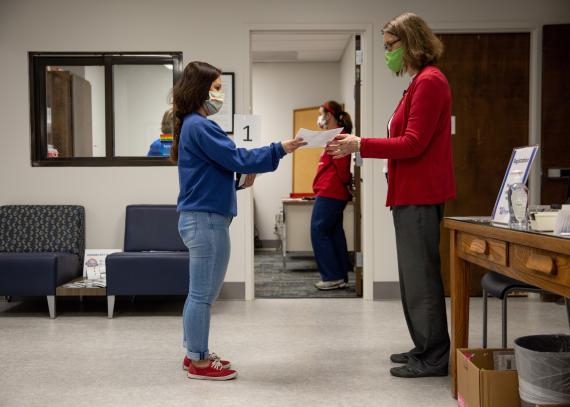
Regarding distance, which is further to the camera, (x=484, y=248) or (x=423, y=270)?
(x=423, y=270)

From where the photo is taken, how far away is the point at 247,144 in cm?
312

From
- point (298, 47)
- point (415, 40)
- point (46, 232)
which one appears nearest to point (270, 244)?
point (298, 47)

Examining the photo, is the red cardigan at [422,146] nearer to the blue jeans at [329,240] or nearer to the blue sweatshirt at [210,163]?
the blue sweatshirt at [210,163]

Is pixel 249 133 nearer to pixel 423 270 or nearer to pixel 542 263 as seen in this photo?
pixel 423 270

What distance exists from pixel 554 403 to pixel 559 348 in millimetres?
353

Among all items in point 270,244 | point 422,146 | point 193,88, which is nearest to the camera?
point 422,146

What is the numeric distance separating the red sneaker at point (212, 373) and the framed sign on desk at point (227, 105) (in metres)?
2.39

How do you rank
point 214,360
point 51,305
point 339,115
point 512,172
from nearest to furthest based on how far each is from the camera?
1. point 512,172
2. point 214,360
3. point 51,305
4. point 339,115

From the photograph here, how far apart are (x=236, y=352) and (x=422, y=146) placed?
1491 millimetres

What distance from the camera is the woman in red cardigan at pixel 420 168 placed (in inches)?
103

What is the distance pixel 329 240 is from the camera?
5.54m

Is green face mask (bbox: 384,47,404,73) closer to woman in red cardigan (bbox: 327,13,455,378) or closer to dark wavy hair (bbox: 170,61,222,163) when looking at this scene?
woman in red cardigan (bbox: 327,13,455,378)

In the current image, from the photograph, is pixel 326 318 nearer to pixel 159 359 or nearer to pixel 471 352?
pixel 159 359

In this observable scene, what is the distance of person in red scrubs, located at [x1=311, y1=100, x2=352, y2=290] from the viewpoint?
17.9ft
